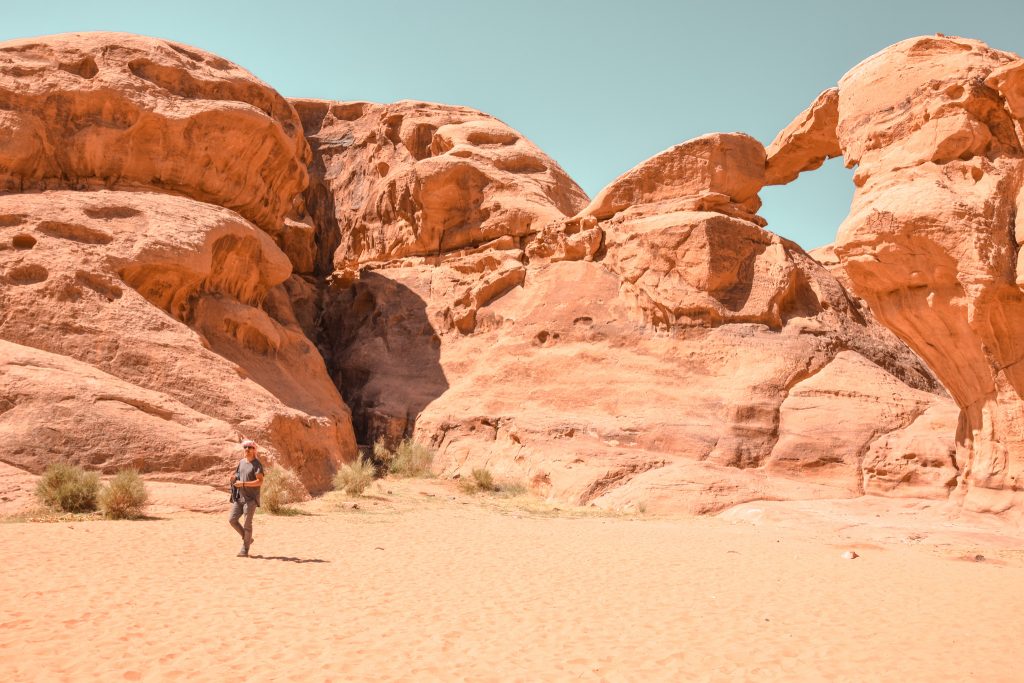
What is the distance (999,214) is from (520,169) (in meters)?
17.1

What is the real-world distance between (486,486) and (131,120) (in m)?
12.7

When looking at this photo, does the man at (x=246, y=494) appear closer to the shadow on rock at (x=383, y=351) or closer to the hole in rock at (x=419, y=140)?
the shadow on rock at (x=383, y=351)

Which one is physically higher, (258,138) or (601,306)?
(258,138)

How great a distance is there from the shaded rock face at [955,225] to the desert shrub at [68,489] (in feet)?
43.2

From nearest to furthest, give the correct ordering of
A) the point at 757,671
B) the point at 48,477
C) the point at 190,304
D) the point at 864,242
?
the point at 757,671 < the point at 48,477 < the point at 864,242 < the point at 190,304

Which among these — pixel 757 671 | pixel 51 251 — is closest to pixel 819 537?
pixel 757 671

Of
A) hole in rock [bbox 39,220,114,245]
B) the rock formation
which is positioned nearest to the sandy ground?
the rock formation

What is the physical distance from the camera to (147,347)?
15.4 m

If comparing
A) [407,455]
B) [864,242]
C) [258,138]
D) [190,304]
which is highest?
[258,138]

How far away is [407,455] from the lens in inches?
749

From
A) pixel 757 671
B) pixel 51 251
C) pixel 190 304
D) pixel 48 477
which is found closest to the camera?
pixel 757 671

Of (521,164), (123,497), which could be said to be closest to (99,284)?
(123,497)

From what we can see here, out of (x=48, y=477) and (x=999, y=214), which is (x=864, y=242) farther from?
(x=48, y=477)

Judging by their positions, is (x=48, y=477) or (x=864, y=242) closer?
(x=48, y=477)
